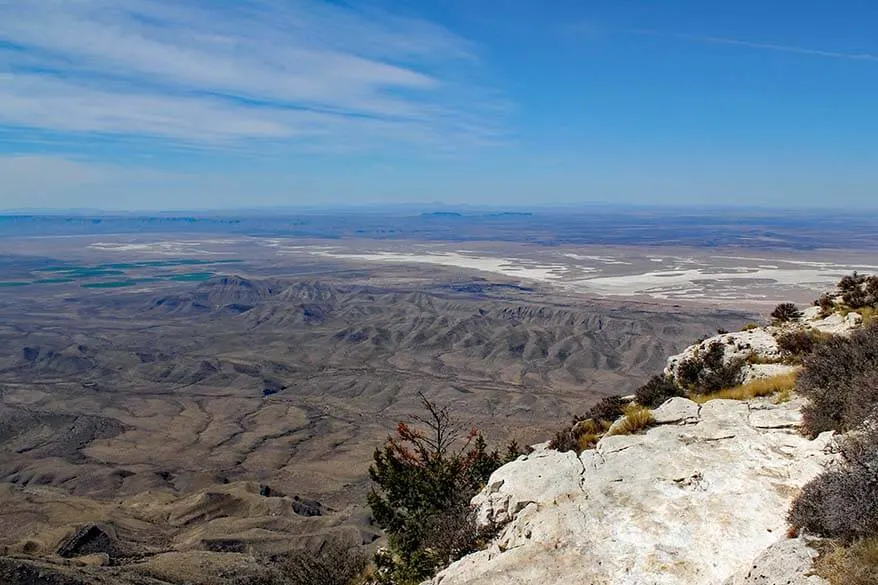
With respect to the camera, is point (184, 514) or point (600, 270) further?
point (600, 270)

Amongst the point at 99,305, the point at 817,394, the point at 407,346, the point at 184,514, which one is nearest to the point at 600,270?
the point at 407,346

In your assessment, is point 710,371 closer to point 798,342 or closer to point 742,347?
point 742,347

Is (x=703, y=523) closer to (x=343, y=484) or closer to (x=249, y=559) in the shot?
(x=249, y=559)

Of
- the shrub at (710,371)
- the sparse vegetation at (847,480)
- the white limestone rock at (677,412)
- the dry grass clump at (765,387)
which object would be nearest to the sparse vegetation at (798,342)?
the shrub at (710,371)

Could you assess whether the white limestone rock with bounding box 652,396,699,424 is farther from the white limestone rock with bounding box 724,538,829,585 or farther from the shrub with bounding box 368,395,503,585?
the white limestone rock with bounding box 724,538,829,585

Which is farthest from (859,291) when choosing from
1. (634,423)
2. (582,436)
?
(582,436)

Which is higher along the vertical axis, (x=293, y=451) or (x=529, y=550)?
(x=529, y=550)
